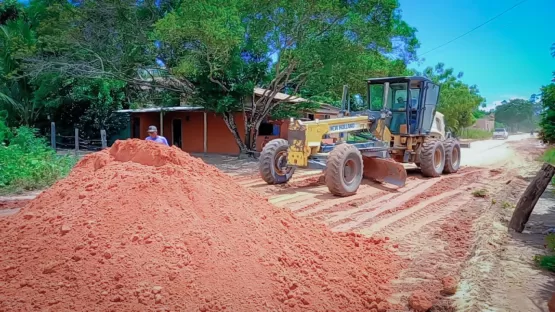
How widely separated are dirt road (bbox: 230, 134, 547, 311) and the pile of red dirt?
45 cm

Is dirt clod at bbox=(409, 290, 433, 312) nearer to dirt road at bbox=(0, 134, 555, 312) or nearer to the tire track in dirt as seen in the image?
dirt road at bbox=(0, 134, 555, 312)

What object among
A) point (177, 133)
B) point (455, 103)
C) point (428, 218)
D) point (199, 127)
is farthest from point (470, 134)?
point (428, 218)

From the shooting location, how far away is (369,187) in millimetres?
9742

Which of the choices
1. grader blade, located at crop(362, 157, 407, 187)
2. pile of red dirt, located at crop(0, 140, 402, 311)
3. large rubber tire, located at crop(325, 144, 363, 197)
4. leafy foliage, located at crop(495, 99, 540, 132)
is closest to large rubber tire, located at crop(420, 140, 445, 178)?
grader blade, located at crop(362, 157, 407, 187)

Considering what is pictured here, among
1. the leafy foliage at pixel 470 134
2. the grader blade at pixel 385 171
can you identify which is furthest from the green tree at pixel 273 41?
the leafy foliage at pixel 470 134

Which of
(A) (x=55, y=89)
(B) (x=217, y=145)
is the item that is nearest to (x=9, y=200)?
(B) (x=217, y=145)

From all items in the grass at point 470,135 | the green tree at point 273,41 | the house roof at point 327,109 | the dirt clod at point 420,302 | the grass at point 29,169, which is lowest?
the dirt clod at point 420,302

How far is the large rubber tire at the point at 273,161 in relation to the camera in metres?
9.40

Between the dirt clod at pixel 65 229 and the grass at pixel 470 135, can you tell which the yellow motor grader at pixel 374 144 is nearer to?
the dirt clod at pixel 65 229

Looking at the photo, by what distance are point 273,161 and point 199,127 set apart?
1283 cm

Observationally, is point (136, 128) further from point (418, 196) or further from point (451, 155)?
point (418, 196)

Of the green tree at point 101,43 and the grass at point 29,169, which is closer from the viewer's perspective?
the grass at point 29,169

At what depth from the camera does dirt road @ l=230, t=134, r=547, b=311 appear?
404cm


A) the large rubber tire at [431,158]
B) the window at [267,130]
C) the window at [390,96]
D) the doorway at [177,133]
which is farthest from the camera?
the doorway at [177,133]
